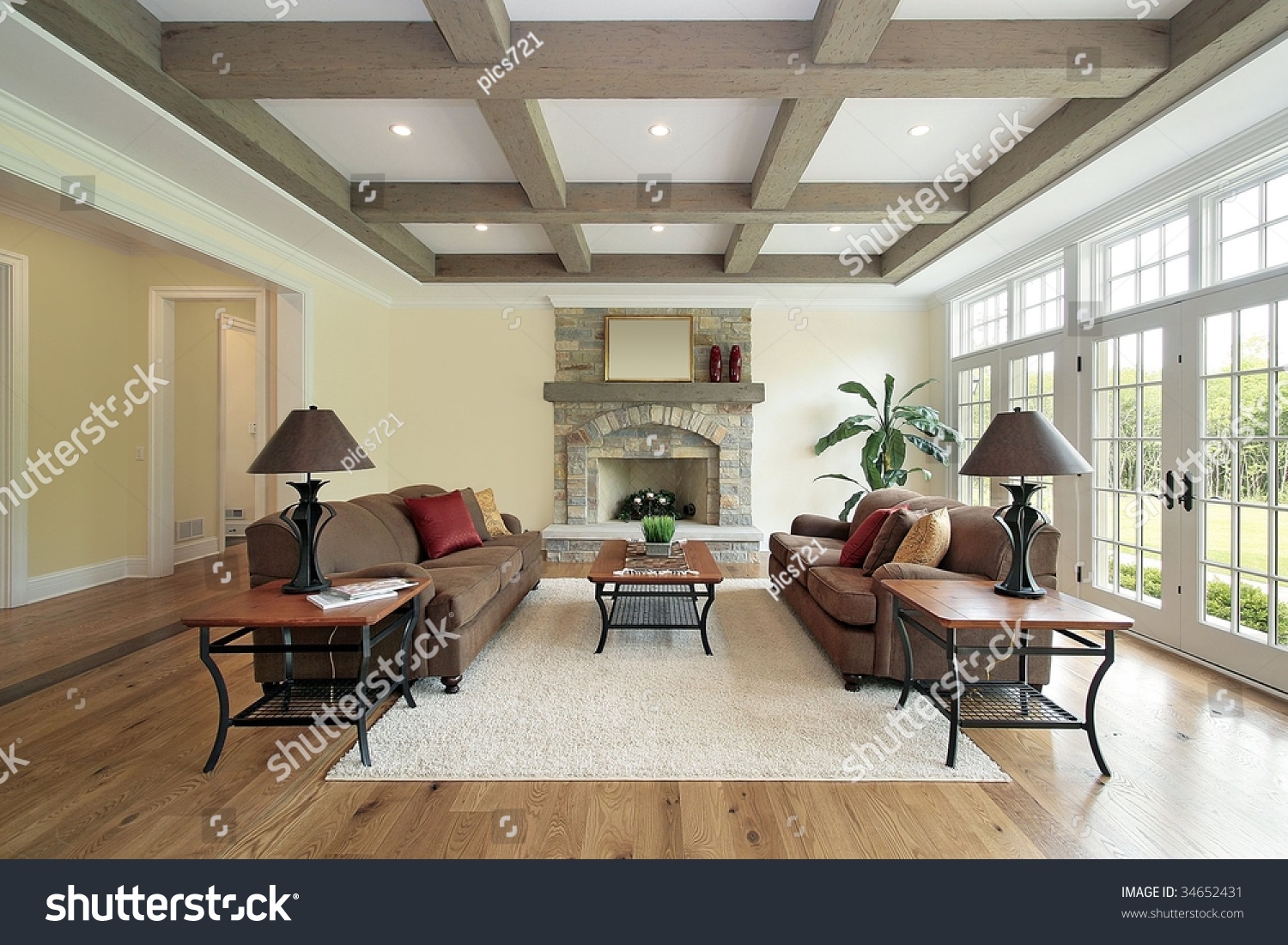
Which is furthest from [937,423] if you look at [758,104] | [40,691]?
[40,691]

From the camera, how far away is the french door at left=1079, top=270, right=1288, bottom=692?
2.97 metres

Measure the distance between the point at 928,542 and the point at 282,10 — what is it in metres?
3.69

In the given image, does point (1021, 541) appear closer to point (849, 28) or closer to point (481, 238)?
point (849, 28)

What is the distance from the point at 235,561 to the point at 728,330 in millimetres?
5432

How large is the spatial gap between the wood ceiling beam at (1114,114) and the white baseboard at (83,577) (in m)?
7.05

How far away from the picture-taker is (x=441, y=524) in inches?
154

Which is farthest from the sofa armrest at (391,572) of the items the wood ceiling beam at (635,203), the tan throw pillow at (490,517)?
the wood ceiling beam at (635,203)

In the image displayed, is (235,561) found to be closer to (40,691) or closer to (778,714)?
(40,691)

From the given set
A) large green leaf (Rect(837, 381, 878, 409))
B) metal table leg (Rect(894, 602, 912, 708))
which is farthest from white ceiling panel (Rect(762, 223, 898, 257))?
metal table leg (Rect(894, 602, 912, 708))

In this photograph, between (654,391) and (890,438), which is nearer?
(890,438)

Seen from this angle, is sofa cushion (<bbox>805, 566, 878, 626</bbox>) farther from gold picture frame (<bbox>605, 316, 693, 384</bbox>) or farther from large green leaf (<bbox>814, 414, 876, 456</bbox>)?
gold picture frame (<bbox>605, 316, 693, 384</bbox>)

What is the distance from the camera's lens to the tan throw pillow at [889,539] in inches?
131

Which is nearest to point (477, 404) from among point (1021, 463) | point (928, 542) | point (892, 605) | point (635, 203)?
point (635, 203)

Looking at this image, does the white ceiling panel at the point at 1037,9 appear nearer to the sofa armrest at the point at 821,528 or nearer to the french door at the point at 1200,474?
the french door at the point at 1200,474
